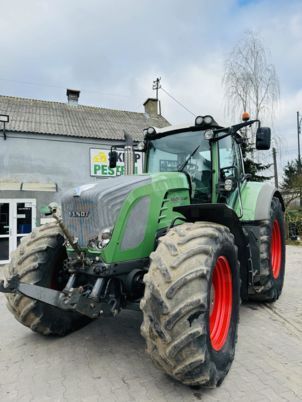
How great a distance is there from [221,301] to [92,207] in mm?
1494

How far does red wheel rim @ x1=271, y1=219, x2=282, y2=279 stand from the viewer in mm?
5216

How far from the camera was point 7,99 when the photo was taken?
15555mm

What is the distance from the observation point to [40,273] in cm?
338

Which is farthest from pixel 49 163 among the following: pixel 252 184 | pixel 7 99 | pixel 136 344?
pixel 136 344

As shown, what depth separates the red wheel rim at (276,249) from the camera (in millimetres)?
5216

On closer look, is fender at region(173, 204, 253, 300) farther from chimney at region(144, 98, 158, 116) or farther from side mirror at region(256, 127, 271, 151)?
chimney at region(144, 98, 158, 116)

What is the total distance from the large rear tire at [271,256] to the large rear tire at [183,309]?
1700mm

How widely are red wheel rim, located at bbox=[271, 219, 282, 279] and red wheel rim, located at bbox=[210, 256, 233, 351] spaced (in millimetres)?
2338

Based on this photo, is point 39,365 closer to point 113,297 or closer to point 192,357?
point 113,297

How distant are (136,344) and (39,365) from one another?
971 millimetres

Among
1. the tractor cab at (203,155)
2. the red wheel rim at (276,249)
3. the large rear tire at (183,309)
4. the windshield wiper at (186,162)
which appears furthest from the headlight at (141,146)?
the red wheel rim at (276,249)

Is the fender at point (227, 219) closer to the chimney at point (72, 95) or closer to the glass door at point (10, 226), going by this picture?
the glass door at point (10, 226)

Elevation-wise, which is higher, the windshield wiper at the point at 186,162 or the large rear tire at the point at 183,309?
the windshield wiper at the point at 186,162

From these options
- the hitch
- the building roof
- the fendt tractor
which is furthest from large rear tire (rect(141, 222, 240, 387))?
the building roof
